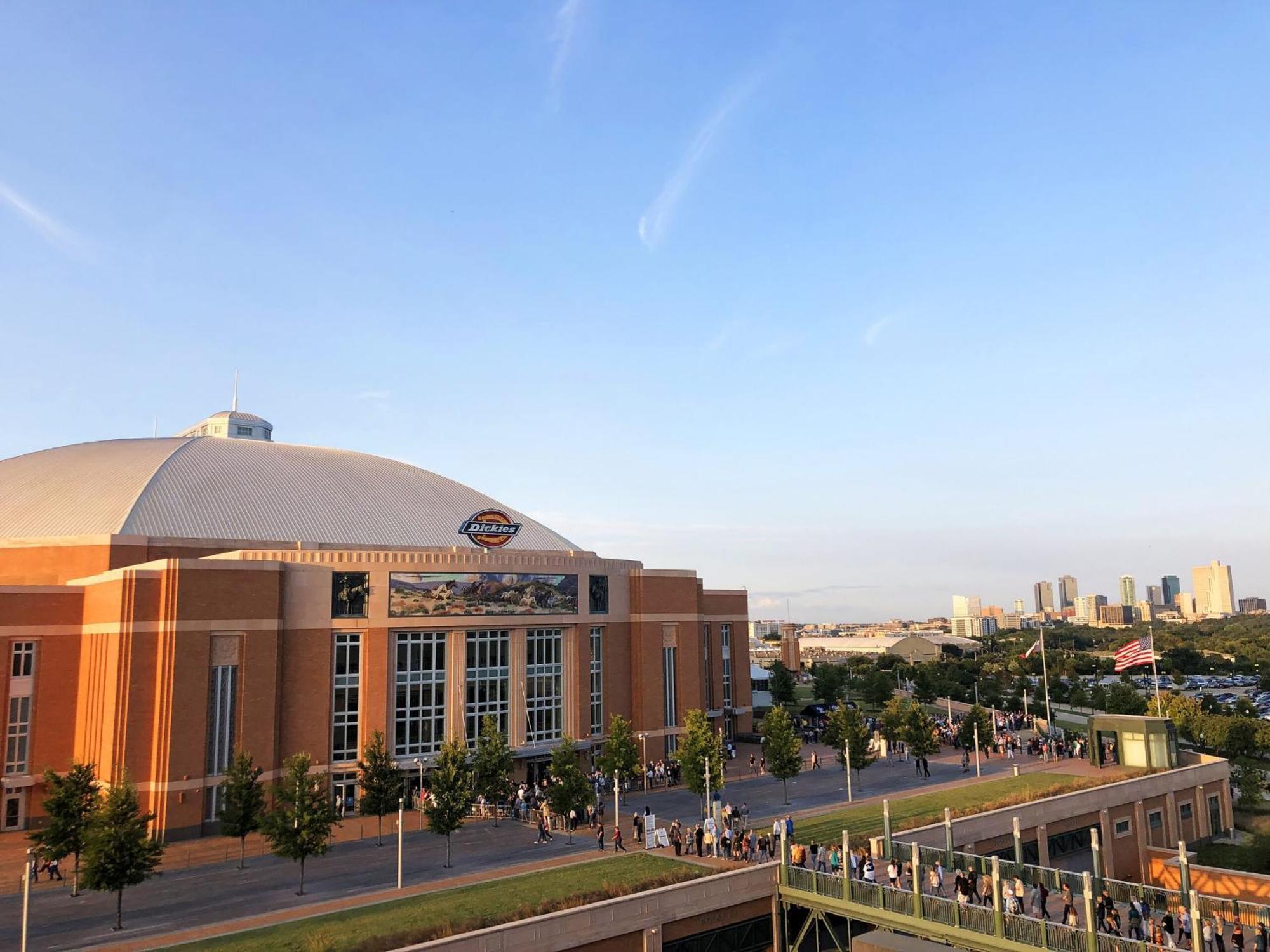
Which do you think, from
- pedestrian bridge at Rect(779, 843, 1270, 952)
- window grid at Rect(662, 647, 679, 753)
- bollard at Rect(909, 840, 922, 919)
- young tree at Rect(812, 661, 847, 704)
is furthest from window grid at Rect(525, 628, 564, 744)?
young tree at Rect(812, 661, 847, 704)

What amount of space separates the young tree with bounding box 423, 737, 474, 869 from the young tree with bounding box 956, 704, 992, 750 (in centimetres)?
3258

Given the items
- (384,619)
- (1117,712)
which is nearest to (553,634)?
(384,619)

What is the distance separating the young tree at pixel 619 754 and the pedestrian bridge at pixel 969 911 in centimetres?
1435

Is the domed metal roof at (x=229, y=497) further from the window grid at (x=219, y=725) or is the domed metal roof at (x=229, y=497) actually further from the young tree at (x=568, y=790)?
the young tree at (x=568, y=790)

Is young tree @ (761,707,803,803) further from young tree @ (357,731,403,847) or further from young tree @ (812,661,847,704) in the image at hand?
young tree @ (812,661,847,704)

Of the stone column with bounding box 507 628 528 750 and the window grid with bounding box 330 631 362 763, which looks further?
the stone column with bounding box 507 628 528 750

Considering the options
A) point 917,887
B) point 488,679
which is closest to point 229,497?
point 488,679

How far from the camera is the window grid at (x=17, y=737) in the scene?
4116 centimetres

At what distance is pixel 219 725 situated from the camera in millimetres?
39906

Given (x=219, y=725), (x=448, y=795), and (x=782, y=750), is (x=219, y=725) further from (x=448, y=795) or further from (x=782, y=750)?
(x=782, y=750)

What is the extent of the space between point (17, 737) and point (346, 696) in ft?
47.4

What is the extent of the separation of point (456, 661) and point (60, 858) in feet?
60.4

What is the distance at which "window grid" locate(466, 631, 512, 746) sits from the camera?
46.2 m

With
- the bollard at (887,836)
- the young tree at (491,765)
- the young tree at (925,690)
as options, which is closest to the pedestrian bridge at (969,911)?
the bollard at (887,836)
